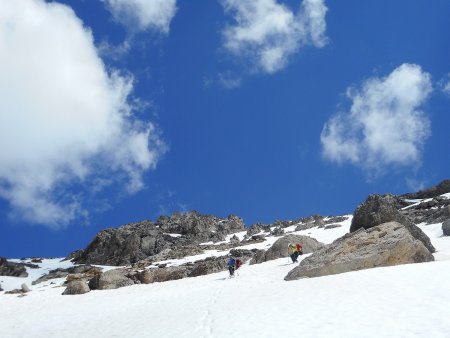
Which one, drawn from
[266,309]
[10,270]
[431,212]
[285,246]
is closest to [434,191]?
[431,212]

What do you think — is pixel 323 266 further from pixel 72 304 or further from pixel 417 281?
pixel 72 304

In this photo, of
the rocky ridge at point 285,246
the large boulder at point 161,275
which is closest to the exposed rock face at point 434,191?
the rocky ridge at point 285,246

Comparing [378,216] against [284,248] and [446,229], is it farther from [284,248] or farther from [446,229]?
[446,229]

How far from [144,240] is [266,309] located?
67.7 meters

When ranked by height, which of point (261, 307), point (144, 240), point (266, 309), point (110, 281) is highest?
point (144, 240)

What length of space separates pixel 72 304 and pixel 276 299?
19.9 m

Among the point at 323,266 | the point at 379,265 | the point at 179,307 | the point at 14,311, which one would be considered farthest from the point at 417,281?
the point at 14,311

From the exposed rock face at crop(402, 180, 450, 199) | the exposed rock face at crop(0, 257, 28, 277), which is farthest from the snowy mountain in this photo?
the exposed rock face at crop(402, 180, 450, 199)

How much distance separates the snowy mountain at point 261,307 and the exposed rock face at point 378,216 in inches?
92.2

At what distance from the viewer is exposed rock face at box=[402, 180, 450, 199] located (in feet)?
274

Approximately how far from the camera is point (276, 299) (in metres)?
21.4

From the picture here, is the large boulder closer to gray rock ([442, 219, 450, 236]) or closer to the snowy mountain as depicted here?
the snowy mountain

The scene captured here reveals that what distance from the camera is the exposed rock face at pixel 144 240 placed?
3223 inches

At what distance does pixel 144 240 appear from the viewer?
3310 inches
